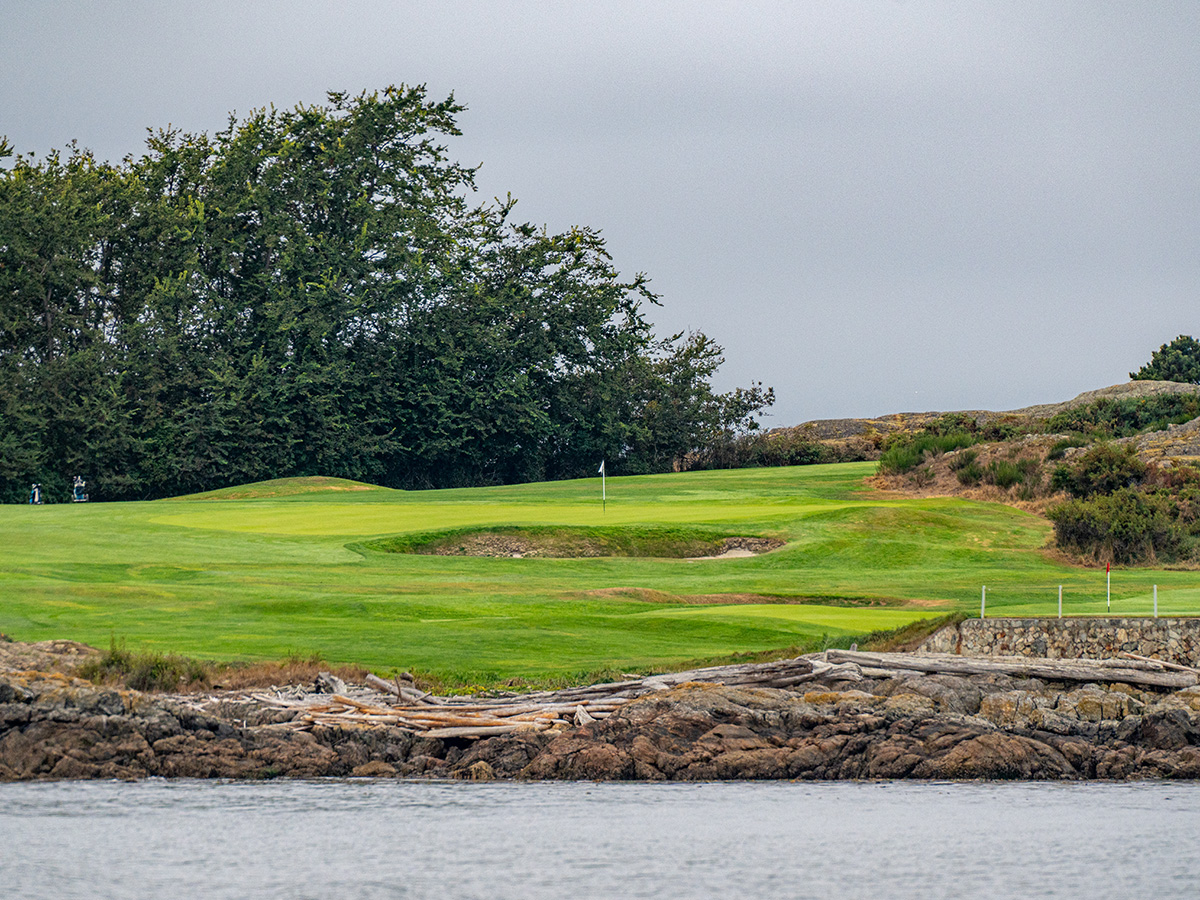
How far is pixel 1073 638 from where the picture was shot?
74.0 ft

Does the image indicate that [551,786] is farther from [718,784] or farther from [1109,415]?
[1109,415]

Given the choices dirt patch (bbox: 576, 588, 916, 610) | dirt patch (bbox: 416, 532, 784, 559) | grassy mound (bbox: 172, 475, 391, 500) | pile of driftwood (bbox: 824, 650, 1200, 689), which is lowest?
pile of driftwood (bbox: 824, 650, 1200, 689)

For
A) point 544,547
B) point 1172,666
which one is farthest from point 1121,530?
point 1172,666

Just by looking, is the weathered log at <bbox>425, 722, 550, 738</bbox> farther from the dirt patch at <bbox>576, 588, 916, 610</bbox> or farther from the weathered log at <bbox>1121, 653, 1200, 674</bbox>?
the dirt patch at <bbox>576, 588, 916, 610</bbox>

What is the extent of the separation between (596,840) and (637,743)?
312 centimetres

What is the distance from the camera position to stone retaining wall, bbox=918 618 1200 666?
72.6 feet

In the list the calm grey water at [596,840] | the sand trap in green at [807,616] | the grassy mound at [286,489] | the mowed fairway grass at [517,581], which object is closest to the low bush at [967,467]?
the mowed fairway grass at [517,581]

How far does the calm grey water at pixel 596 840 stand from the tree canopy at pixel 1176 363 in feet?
234

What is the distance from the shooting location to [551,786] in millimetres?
18469

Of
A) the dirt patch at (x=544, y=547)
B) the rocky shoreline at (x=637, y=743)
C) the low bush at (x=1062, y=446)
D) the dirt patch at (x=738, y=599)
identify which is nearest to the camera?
the rocky shoreline at (x=637, y=743)

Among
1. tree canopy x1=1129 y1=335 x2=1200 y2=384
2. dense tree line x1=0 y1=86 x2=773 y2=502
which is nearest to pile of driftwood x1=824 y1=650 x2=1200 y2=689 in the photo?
dense tree line x1=0 y1=86 x2=773 y2=502

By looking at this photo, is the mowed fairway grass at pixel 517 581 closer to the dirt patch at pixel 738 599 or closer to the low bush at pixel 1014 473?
the dirt patch at pixel 738 599

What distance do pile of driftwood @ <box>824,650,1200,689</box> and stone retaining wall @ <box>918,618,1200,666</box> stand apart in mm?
783

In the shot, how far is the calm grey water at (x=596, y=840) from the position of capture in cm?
1455
